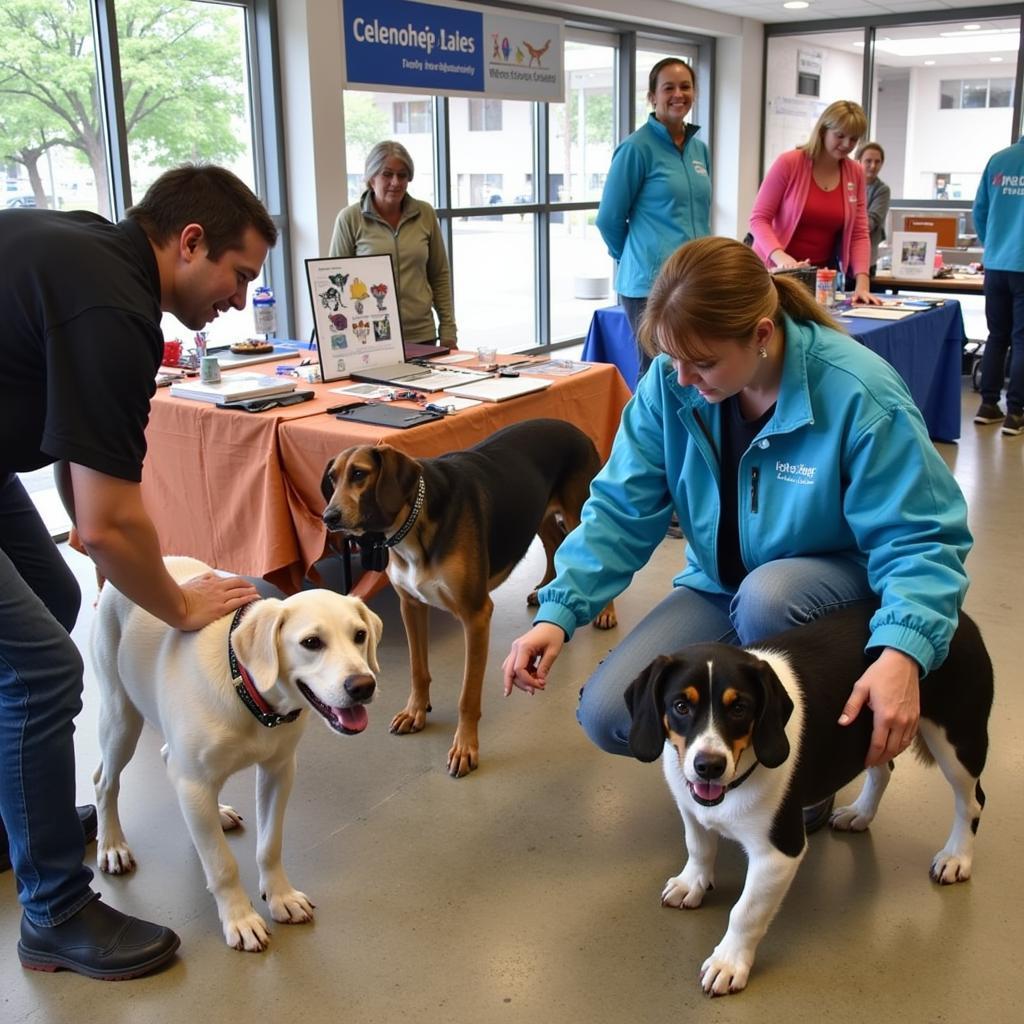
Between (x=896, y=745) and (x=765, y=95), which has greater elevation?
(x=765, y=95)

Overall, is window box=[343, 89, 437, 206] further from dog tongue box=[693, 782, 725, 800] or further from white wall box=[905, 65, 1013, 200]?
dog tongue box=[693, 782, 725, 800]

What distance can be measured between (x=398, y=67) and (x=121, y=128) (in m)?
1.75

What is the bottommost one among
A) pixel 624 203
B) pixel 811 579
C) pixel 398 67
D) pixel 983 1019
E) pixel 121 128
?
pixel 983 1019

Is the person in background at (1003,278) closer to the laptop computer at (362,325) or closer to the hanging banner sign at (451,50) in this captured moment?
the hanging banner sign at (451,50)

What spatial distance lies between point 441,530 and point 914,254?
5.24m

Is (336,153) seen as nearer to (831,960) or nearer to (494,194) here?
(494,194)

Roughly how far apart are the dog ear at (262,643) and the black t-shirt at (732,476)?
0.87 meters

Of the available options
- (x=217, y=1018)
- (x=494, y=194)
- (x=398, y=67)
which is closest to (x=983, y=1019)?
(x=217, y=1018)

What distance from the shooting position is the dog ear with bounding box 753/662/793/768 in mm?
1569

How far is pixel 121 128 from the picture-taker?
4824 mm

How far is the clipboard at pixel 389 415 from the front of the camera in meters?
3.04

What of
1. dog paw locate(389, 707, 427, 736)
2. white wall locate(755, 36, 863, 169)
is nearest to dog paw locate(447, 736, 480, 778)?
dog paw locate(389, 707, 427, 736)

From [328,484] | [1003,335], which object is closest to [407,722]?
[328,484]

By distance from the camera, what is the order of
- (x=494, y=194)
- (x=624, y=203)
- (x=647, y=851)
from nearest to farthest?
1. (x=647, y=851)
2. (x=624, y=203)
3. (x=494, y=194)
